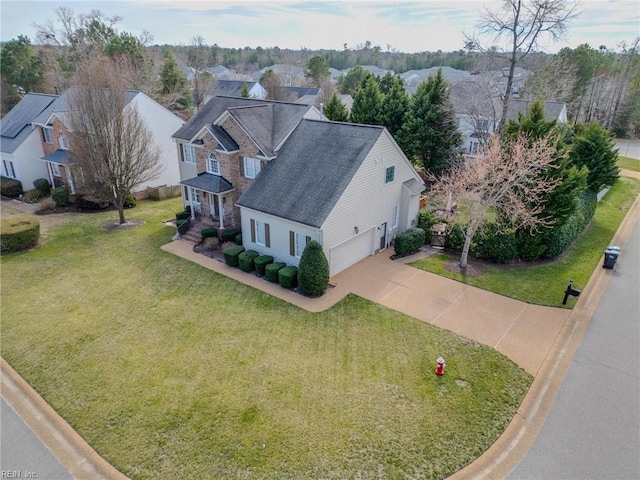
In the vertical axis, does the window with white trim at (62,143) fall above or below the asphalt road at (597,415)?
above

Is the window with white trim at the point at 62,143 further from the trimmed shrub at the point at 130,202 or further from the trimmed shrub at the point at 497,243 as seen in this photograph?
the trimmed shrub at the point at 497,243

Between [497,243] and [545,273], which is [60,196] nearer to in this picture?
[497,243]

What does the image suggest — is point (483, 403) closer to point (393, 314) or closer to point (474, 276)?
point (393, 314)

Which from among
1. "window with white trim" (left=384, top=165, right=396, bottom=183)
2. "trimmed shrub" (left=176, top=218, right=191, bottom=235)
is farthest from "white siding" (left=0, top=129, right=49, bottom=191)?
"window with white trim" (left=384, top=165, right=396, bottom=183)

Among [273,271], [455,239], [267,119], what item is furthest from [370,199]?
[267,119]

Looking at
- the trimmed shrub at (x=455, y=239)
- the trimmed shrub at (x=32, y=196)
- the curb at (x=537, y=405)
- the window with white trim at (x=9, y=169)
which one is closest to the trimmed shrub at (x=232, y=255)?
the trimmed shrub at (x=455, y=239)

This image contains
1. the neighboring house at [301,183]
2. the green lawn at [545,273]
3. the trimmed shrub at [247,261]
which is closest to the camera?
the green lawn at [545,273]

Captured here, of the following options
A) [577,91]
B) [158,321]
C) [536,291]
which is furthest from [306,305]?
[577,91]
